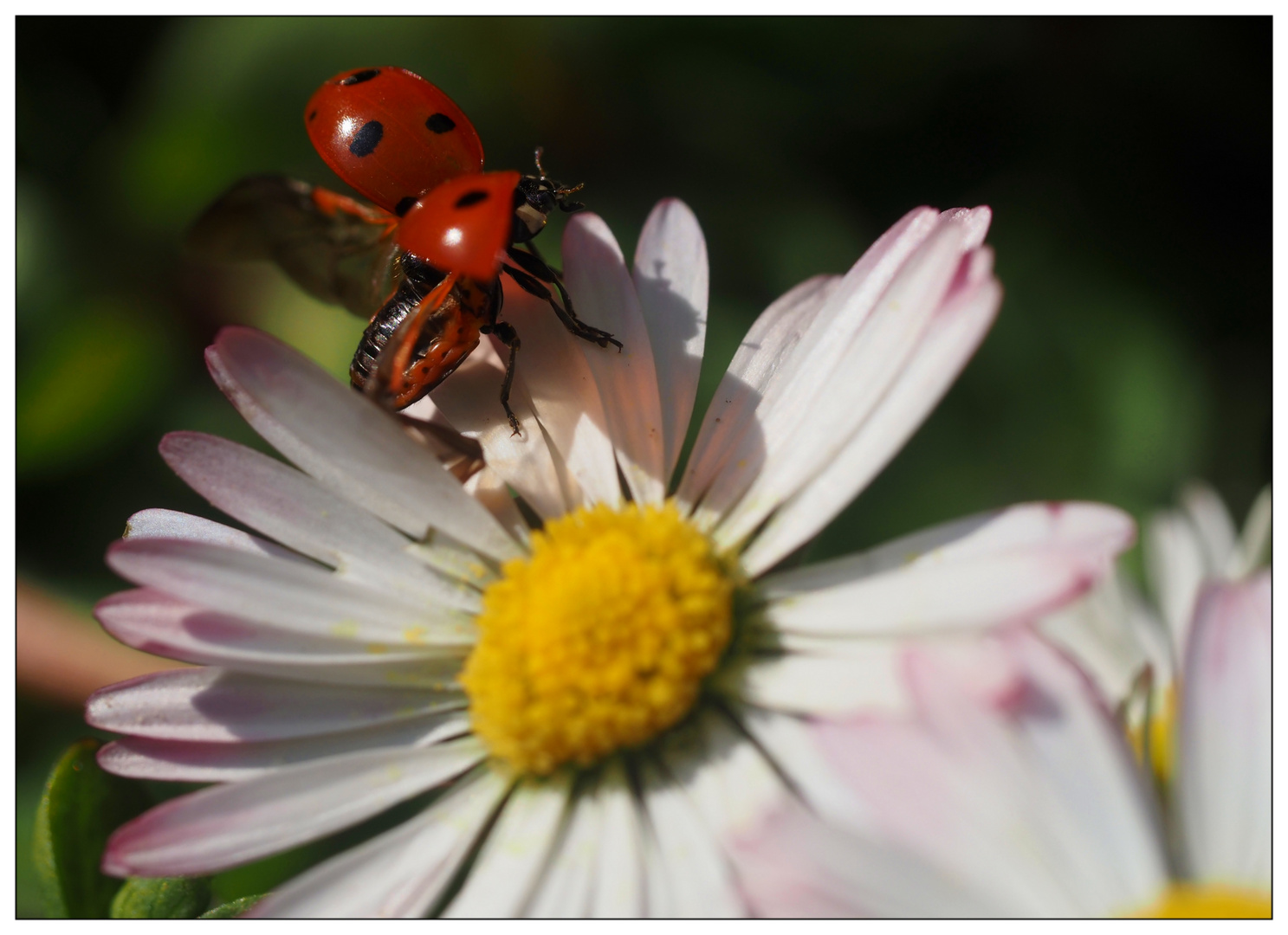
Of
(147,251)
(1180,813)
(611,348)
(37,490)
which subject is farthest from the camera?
(147,251)

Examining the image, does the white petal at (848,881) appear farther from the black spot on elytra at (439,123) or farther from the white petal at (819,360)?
the black spot on elytra at (439,123)

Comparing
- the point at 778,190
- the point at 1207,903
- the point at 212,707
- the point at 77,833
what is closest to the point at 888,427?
the point at 1207,903

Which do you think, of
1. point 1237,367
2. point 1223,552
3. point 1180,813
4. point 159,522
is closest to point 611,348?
point 159,522

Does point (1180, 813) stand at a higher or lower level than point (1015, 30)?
lower

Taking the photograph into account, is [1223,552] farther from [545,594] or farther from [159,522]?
[159,522]

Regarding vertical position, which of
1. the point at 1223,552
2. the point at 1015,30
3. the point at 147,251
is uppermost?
the point at 1015,30

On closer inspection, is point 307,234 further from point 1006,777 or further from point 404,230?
point 1006,777
